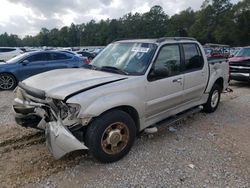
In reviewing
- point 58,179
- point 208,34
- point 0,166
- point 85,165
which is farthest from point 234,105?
point 208,34

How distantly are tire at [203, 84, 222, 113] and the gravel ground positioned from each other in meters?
1.01

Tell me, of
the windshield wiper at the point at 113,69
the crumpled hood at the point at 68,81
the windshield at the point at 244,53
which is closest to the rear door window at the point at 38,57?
the crumpled hood at the point at 68,81

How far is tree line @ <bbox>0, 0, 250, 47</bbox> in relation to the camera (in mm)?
71375

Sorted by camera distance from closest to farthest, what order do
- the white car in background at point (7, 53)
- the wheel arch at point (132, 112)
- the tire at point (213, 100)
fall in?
the wheel arch at point (132, 112), the tire at point (213, 100), the white car in background at point (7, 53)

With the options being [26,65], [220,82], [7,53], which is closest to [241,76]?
[220,82]

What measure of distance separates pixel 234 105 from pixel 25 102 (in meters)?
5.64

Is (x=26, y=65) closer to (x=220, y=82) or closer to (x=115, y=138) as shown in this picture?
(x=220, y=82)

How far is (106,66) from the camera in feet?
15.2

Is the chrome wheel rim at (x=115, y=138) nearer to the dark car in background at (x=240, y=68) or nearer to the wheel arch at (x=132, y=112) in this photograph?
the wheel arch at (x=132, y=112)

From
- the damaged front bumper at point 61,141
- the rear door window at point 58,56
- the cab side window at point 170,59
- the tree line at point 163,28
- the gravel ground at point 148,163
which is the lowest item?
the gravel ground at point 148,163

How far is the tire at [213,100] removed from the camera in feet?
20.7

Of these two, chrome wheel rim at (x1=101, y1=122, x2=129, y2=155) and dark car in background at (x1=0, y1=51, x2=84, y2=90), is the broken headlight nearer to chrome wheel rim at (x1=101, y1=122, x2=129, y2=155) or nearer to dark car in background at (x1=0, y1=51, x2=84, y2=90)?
chrome wheel rim at (x1=101, y1=122, x2=129, y2=155)

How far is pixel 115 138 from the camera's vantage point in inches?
149

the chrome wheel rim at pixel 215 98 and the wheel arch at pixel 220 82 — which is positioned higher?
the wheel arch at pixel 220 82
